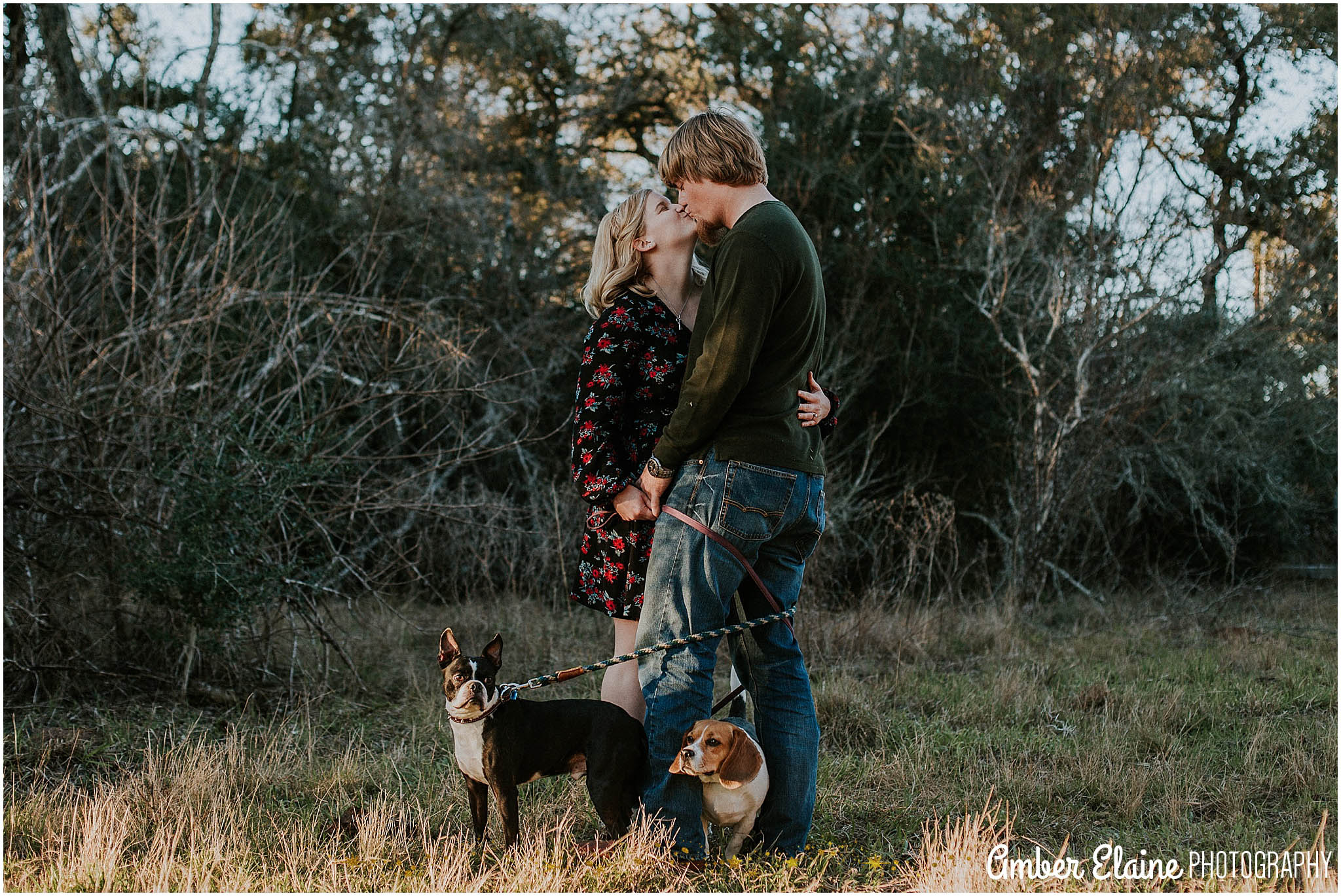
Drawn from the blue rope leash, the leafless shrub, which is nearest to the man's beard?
the blue rope leash

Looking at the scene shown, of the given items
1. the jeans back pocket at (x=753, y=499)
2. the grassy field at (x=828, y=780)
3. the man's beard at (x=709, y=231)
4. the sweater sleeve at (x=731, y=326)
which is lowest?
the grassy field at (x=828, y=780)

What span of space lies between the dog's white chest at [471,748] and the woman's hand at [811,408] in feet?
3.60

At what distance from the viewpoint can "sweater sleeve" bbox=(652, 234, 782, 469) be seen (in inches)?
91.0

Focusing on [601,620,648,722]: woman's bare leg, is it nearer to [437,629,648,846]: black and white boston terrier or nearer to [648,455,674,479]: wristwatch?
[437,629,648,846]: black and white boston terrier

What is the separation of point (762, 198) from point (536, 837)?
5.72 ft

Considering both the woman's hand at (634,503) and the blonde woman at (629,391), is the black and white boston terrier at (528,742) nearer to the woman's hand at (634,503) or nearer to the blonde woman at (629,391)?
the blonde woman at (629,391)

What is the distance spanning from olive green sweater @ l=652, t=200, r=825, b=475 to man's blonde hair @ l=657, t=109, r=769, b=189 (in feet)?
0.34

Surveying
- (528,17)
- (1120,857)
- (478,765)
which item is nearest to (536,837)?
(478,765)

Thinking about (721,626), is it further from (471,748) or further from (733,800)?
(471,748)

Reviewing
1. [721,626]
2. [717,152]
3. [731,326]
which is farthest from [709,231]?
[721,626]

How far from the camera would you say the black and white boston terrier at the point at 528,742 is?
2.47 metres

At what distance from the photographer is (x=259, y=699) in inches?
183

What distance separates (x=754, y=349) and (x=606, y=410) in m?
0.47

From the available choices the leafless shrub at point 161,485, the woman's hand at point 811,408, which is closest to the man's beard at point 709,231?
the woman's hand at point 811,408
